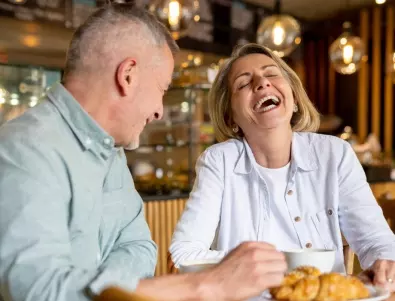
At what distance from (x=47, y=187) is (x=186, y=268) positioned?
29cm

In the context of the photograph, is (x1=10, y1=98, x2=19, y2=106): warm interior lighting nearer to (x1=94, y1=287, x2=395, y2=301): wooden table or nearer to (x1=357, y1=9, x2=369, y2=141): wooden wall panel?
(x1=94, y1=287, x2=395, y2=301): wooden table

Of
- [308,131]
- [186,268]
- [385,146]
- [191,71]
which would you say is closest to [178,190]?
[191,71]

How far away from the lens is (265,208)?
6.03 ft

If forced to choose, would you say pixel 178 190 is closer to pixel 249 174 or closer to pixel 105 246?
pixel 249 174

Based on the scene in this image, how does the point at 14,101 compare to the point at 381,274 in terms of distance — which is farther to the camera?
the point at 14,101

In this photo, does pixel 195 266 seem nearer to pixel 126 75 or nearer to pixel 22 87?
pixel 126 75

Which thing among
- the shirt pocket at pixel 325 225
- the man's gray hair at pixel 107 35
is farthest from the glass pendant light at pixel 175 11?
the man's gray hair at pixel 107 35

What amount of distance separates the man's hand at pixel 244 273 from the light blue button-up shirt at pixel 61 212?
0.14 metres

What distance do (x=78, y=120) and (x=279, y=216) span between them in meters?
0.90

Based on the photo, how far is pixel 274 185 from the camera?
1.87m

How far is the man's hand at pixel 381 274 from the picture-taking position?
1.35 metres

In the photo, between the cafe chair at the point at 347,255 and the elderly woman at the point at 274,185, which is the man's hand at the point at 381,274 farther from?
the cafe chair at the point at 347,255

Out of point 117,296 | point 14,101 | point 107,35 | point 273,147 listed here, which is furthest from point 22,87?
point 117,296

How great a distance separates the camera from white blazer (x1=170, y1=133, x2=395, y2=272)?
1.76 meters
